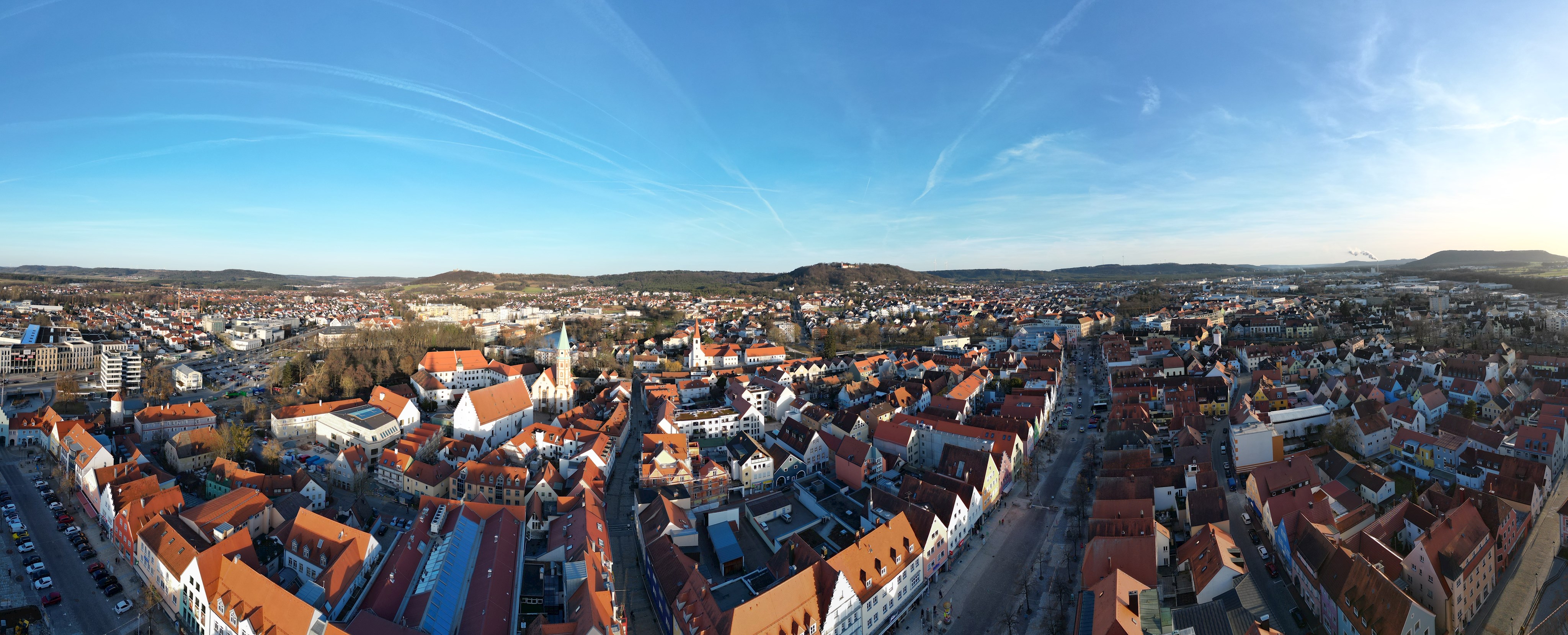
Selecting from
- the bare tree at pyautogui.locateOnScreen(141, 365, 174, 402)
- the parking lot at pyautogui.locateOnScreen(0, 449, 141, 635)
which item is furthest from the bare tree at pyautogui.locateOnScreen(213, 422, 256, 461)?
the bare tree at pyautogui.locateOnScreen(141, 365, 174, 402)

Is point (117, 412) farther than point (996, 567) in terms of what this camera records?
Yes

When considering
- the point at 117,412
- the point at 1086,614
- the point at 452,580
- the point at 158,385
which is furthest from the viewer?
the point at 158,385

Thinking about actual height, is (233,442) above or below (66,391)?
below

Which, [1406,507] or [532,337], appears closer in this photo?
[1406,507]

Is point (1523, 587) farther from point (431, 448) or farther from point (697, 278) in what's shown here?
point (697, 278)

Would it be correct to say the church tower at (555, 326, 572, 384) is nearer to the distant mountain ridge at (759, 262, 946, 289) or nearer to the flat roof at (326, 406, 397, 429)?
the flat roof at (326, 406, 397, 429)

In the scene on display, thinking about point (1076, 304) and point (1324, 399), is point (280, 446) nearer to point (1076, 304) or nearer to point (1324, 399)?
point (1324, 399)

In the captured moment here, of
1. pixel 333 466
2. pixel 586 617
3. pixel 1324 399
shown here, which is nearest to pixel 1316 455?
pixel 1324 399

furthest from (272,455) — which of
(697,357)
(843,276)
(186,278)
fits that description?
(186,278)
